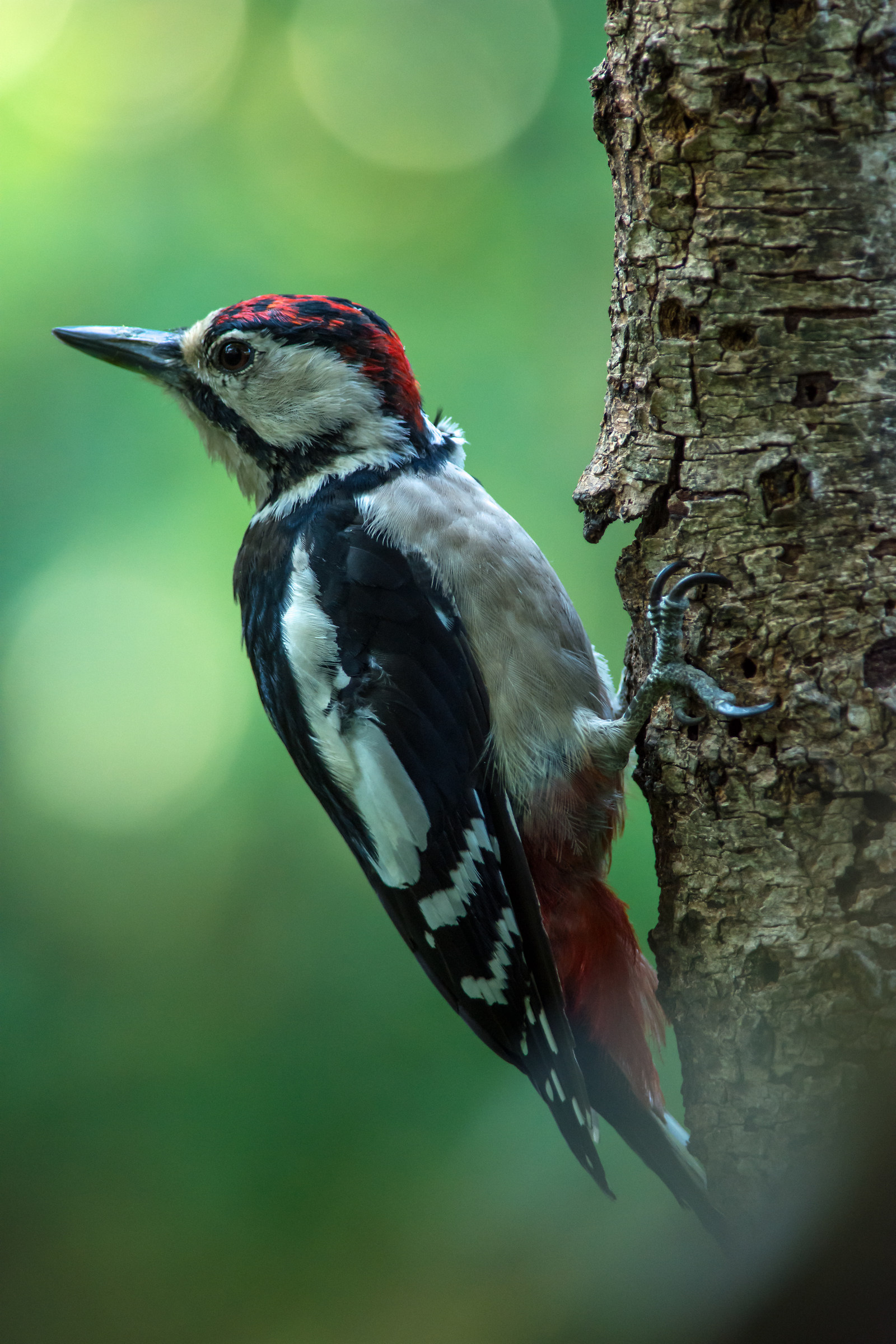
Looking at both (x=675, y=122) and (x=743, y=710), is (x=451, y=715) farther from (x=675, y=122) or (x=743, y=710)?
(x=675, y=122)

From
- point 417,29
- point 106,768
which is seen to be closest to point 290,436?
point 106,768

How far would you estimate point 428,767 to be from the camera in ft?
5.56

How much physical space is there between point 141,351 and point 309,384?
37 centimetres

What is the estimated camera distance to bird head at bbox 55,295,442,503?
1834 millimetres

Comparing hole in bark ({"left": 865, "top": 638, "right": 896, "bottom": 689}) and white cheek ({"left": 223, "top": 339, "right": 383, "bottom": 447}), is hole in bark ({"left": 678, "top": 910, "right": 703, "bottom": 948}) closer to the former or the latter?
hole in bark ({"left": 865, "top": 638, "right": 896, "bottom": 689})

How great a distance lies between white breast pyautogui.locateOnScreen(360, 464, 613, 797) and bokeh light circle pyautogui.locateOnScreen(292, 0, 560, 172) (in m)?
1.54

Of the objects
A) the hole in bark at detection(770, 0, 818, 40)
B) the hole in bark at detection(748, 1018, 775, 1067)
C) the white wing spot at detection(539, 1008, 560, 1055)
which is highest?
the hole in bark at detection(770, 0, 818, 40)

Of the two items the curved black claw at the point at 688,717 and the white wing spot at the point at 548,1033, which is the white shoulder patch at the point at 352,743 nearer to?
the white wing spot at the point at 548,1033

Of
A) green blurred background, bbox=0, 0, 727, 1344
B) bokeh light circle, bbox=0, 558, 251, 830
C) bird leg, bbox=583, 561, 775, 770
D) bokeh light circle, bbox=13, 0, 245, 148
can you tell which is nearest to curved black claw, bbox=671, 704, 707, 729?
bird leg, bbox=583, 561, 775, 770

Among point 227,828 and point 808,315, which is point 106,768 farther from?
point 808,315

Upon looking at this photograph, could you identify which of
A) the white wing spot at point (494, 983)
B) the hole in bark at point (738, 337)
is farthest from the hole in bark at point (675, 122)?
the white wing spot at point (494, 983)

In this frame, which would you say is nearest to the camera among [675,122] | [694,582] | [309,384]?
[675,122]

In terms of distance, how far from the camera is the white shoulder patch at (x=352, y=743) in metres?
1.70

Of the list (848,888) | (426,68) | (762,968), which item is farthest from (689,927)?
(426,68)
